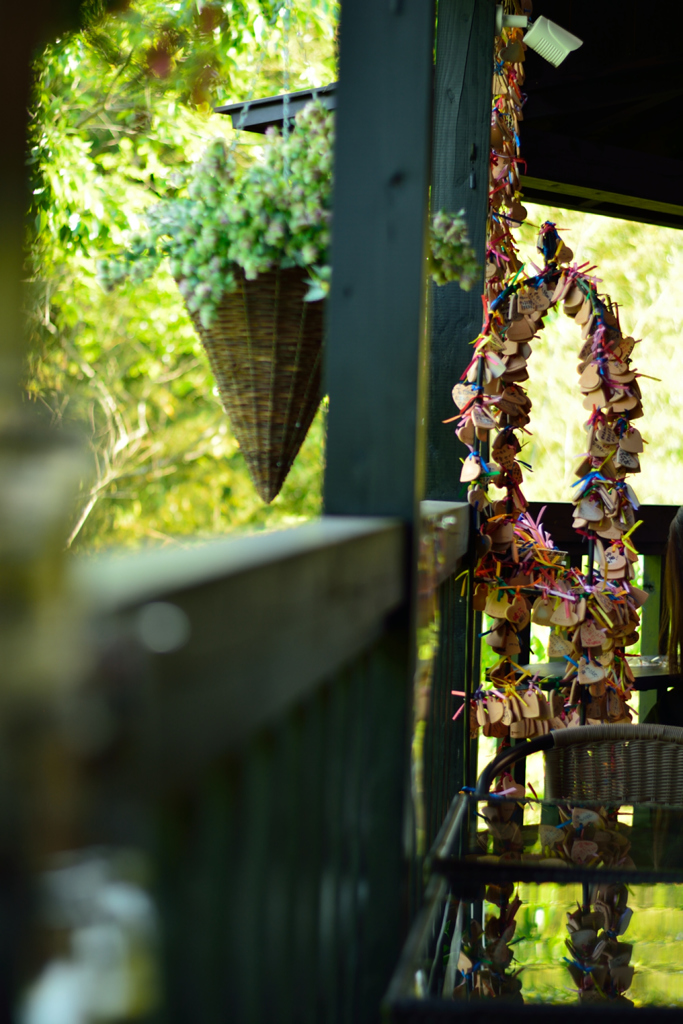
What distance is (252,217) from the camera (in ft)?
3.43

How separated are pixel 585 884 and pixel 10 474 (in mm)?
1133

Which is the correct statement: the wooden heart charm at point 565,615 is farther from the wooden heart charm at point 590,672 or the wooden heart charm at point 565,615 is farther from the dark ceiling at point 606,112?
the dark ceiling at point 606,112

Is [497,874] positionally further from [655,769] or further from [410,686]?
[655,769]

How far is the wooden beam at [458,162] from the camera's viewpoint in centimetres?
194

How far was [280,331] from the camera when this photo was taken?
43.4 inches

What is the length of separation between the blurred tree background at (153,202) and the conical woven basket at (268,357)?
34 centimetres

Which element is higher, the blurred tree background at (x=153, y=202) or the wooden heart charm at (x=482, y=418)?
the blurred tree background at (x=153, y=202)

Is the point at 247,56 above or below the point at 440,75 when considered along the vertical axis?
above

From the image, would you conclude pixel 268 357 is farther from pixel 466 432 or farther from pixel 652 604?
pixel 652 604

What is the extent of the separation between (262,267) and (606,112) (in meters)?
3.51

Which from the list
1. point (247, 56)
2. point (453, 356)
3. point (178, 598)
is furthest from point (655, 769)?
point (247, 56)

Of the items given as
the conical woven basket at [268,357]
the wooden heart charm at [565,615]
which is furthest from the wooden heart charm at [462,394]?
the conical woven basket at [268,357]

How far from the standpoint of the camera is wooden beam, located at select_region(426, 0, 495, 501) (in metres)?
1.94

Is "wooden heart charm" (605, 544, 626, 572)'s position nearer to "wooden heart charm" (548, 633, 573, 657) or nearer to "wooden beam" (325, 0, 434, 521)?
"wooden heart charm" (548, 633, 573, 657)
